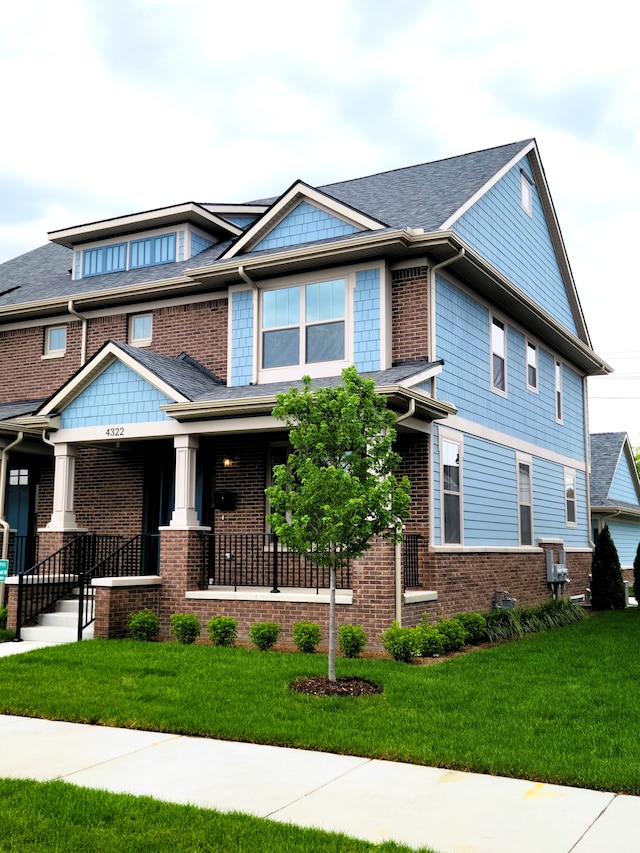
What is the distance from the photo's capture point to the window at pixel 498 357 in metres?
16.9

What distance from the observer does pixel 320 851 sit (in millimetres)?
4582

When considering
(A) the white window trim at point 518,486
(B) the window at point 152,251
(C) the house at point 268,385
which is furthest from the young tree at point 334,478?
(B) the window at point 152,251

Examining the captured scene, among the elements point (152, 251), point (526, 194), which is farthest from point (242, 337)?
point (526, 194)

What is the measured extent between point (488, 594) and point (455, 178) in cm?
835

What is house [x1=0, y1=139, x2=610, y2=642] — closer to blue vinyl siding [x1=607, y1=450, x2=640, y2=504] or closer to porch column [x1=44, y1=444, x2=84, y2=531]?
porch column [x1=44, y1=444, x2=84, y2=531]

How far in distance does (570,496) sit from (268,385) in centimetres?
1063

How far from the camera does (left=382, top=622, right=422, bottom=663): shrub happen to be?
1098 centimetres

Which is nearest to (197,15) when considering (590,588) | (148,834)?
(148,834)

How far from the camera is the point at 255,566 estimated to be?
1482cm

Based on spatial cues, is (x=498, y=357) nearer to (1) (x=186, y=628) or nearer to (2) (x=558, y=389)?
(2) (x=558, y=389)

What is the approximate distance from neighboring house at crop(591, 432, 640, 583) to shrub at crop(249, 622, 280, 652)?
18042 mm

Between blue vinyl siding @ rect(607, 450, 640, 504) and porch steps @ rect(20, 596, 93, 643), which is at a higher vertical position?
blue vinyl siding @ rect(607, 450, 640, 504)

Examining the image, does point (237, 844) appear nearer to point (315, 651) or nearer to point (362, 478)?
point (362, 478)

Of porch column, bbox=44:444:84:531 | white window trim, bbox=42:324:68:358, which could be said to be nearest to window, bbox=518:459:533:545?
porch column, bbox=44:444:84:531
